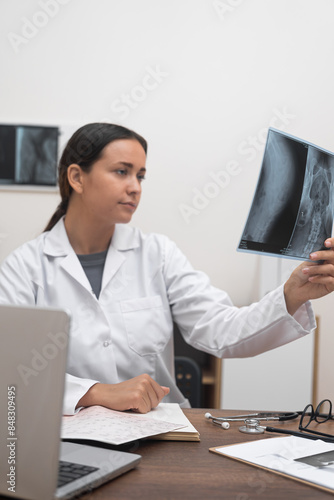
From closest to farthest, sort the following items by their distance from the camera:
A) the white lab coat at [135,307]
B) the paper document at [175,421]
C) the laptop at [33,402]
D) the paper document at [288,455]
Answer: the laptop at [33,402] < the paper document at [288,455] < the paper document at [175,421] < the white lab coat at [135,307]

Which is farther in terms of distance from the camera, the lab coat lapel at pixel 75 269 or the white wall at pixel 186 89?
the white wall at pixel 186 89

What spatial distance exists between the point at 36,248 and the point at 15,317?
2.88 feet

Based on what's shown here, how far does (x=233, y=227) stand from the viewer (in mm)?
2510

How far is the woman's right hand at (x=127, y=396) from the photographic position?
985mm

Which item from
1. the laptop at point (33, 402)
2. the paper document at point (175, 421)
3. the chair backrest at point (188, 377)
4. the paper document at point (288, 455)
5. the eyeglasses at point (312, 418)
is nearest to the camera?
the laptop at point (33, 402)

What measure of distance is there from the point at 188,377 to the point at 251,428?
60cm

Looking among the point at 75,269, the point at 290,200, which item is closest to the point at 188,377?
the point at 75,269

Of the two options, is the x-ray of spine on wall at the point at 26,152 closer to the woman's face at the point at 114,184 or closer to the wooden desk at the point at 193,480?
the woman's face at the point at 114,184

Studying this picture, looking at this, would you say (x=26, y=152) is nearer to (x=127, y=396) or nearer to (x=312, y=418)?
(x=127, y=396)

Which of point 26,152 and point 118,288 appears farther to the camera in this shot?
point 26,152

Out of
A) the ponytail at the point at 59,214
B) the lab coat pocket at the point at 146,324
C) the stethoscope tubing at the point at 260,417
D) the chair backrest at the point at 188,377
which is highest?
the ponytail at the point at 59,214

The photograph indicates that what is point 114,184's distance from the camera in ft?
4.70

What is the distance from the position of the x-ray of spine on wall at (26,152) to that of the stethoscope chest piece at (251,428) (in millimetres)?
1762

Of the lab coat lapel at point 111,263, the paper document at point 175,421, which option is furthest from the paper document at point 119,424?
the lab coat lapel at point 111,263
